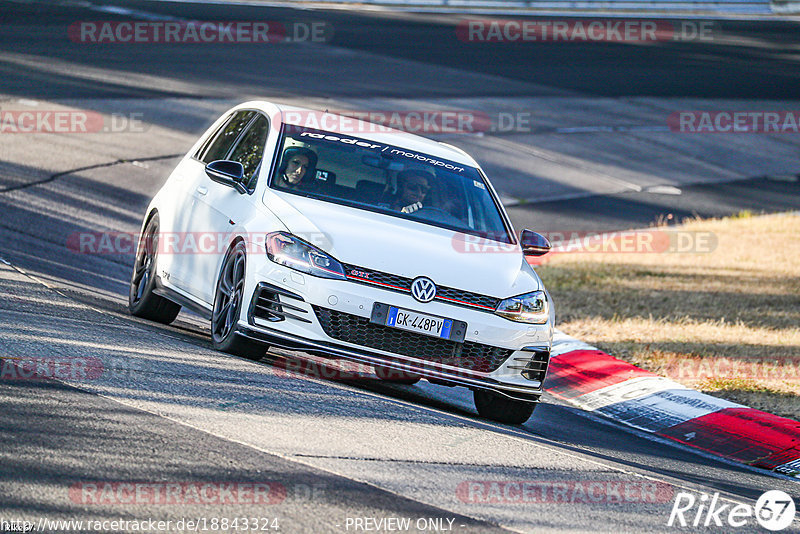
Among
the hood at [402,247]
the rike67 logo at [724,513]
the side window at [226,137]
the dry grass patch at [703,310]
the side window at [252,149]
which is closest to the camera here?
the rike67 logo at [724,513]

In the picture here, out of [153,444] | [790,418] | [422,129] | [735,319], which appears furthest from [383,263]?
[422,129]

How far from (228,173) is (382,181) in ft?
3.64

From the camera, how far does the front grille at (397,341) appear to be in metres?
7.39

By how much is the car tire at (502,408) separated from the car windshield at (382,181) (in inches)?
45.9

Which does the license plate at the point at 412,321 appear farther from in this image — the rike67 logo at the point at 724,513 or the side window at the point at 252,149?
the rike67 logo at the point at 724,513

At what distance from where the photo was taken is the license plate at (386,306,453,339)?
24.2 ft

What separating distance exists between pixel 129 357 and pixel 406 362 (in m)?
1.71

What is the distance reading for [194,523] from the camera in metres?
4.93

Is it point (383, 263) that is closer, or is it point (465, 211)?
point (383, 263)

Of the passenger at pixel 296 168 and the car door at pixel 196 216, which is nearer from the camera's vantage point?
the passenger at pixel 296 168

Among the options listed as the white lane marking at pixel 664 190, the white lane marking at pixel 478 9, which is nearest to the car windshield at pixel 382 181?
the white lane marking at pixel 664 190

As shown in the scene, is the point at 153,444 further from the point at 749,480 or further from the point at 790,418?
the point at 790,418

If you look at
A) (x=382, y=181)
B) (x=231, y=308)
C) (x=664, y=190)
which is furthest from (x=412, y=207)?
(x=664, y=190)

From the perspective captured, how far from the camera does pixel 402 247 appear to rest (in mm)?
7648
